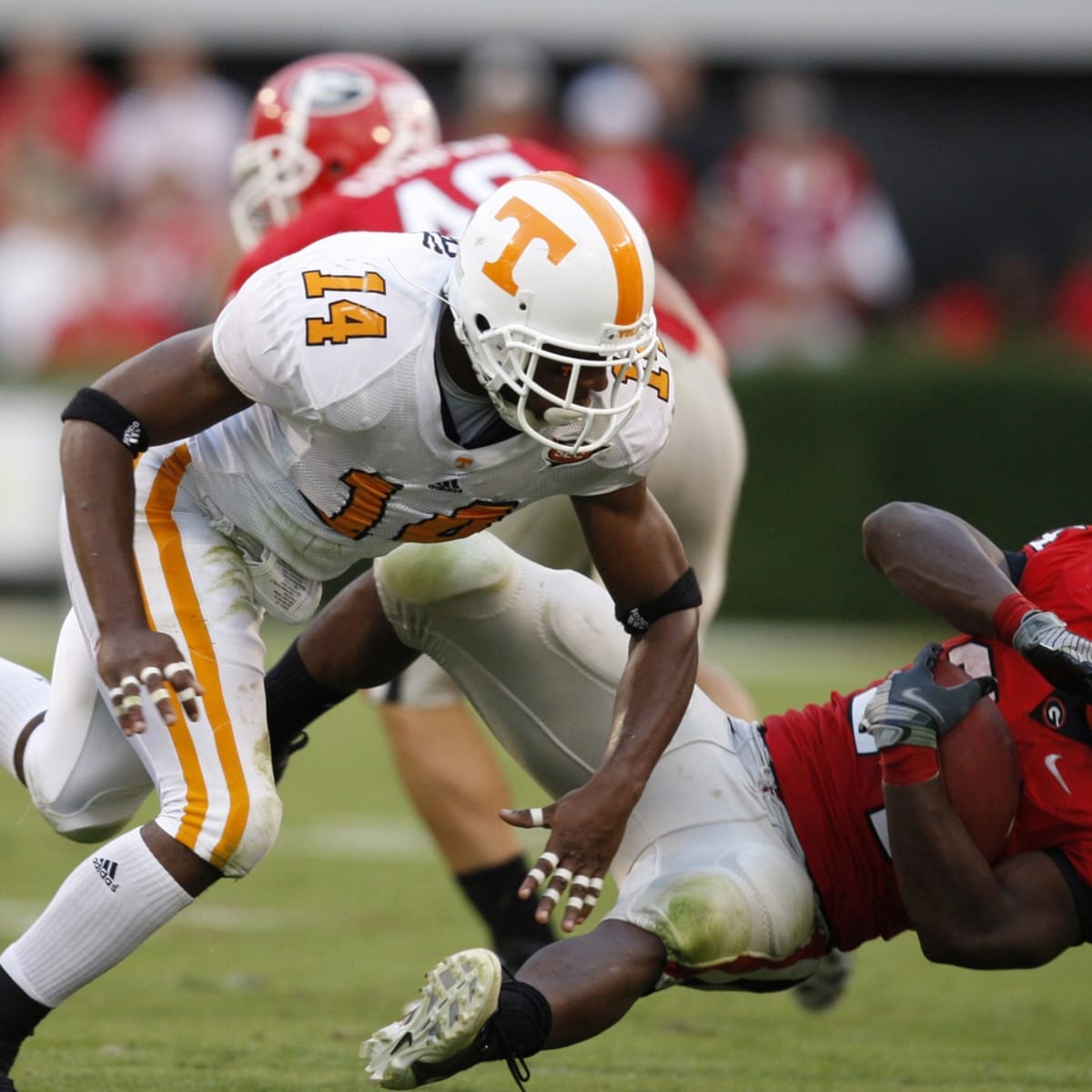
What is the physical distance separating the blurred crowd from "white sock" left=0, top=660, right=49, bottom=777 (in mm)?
6713

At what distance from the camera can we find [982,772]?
11.7ft

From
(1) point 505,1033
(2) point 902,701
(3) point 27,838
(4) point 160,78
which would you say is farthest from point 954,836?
(4) point 160,78

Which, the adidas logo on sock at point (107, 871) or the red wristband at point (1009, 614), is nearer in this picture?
the adidas logo on sock at point (107, 871)

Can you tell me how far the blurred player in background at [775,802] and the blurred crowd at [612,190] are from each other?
7.00 metres

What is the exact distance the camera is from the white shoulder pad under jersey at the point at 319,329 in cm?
351

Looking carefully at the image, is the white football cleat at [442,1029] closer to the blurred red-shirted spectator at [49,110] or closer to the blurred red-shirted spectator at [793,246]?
the blurred red-shirted spectator at [793,246]

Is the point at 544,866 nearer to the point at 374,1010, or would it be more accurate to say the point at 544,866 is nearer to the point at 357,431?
the point at 357,431

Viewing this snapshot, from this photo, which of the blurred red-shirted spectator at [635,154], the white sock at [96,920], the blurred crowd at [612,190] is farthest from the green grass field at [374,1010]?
the blurred red-shirted spectator at [635,154]

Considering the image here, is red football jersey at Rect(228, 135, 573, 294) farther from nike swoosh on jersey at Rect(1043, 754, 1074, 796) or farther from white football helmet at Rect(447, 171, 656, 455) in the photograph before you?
nike swoosh on jersey at Rect(1043, 754, 1074, 796)

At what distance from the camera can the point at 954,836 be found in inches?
138

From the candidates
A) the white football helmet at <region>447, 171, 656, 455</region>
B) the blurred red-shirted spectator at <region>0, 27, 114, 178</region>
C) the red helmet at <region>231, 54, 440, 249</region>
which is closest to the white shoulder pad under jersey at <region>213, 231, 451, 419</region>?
the white football helmet at <region>447, 171, 656, 455</region>

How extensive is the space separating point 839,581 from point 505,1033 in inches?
305

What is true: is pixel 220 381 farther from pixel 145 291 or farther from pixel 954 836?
pixel 145 291

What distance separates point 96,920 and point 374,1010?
1154 mm
